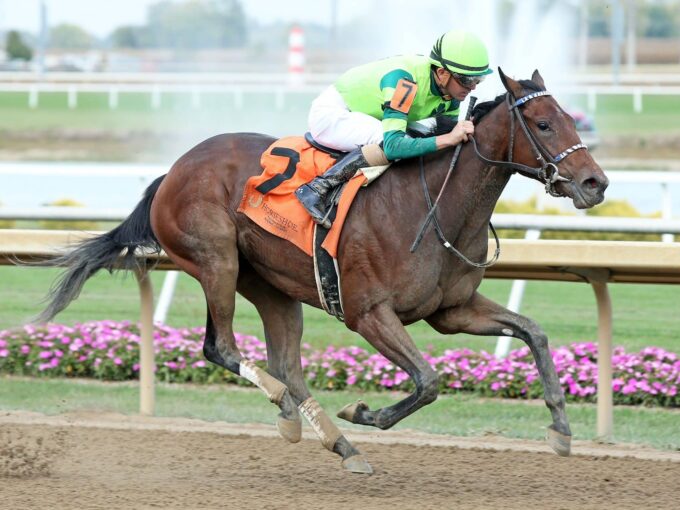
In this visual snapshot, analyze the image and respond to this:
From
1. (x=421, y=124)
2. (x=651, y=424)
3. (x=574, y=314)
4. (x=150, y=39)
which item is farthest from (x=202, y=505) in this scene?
(x=150, y=39)

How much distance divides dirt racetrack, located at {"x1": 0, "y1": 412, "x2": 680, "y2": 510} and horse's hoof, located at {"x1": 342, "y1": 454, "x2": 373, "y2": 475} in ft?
0.17

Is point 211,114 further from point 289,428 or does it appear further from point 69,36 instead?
point 69,36

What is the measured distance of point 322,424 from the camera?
4848 mm

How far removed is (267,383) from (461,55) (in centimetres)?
152

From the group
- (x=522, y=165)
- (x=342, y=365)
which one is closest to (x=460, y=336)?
(x=342, y=365)

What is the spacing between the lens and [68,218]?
6.67 metres

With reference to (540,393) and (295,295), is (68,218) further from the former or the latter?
(540,393)

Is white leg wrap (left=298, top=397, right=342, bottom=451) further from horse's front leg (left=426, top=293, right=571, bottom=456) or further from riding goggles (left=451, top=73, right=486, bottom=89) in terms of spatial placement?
riding goggles (left=451, top=73, right=486, bottom=89)

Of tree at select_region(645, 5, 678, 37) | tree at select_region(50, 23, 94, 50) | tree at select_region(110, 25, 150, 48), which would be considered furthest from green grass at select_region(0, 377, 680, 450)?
tree at select_region(50, 23, 94, 50)

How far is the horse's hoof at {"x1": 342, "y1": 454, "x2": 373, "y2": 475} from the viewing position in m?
4.78

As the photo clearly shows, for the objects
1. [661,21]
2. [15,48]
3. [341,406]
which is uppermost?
[341,406]

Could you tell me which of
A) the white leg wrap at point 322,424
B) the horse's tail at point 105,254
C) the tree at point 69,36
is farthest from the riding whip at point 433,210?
the tree at point 69,36

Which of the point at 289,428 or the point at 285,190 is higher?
the point at 285,190

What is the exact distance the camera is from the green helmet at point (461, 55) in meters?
4.55
